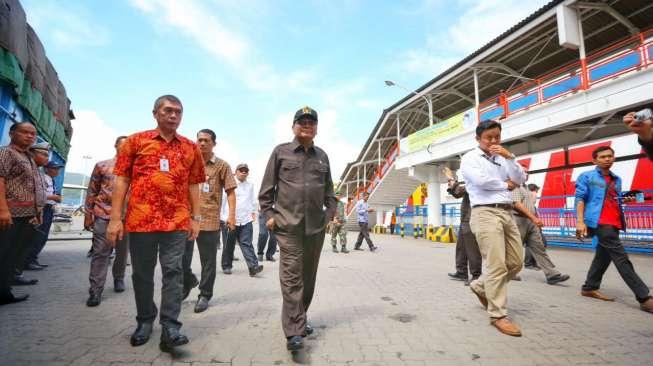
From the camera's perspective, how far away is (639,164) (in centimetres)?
1068

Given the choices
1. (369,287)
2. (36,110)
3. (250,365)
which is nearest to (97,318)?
(250,365)

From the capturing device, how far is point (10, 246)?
3527mm

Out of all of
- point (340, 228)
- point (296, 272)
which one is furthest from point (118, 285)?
point (340, 228)

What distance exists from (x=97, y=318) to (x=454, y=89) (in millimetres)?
16697

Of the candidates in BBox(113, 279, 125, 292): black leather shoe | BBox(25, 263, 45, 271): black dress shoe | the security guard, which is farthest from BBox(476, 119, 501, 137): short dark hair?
BBox(25, 263, 45, 271): black dress shoe

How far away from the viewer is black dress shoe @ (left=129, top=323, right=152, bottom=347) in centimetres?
241

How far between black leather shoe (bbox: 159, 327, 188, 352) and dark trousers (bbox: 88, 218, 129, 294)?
1592 mm

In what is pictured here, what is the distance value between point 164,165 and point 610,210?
4994 millimetres

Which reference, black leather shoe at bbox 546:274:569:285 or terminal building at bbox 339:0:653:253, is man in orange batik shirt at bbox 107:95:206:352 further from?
terminal building at bbox 339:0:653:253

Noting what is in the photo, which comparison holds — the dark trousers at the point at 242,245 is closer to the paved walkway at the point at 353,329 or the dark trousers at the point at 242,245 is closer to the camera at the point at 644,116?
the paved walkway at the point at 353,329

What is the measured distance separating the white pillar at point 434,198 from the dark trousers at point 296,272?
14.2 m

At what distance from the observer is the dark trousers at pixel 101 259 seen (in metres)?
3.59

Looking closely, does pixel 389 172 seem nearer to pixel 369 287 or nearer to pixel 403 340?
pixel 369 287

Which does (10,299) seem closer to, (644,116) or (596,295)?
(644,116)
